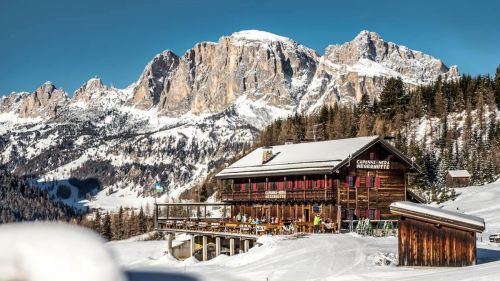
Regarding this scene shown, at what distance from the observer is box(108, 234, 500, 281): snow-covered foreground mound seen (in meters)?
21.8

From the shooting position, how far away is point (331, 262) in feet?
91.2

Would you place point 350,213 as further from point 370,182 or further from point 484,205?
point 484,205

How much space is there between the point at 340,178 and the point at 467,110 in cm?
8668

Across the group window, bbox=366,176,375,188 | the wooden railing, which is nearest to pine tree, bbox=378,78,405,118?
the wooden railing

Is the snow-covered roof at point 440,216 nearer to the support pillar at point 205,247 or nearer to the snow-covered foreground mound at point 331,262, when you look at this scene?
the snow-covered foreground mound at point 331,262

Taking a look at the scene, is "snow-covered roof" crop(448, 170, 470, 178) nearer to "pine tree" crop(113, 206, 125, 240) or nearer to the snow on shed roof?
the snow on shed roof

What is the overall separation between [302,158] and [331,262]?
24.9m

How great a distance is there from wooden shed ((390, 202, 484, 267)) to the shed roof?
20769 millimetres

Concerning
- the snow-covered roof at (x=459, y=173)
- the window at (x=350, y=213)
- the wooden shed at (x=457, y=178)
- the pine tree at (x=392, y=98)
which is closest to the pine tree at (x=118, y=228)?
the pine tree at (x=392, y=98)

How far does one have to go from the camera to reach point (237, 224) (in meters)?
47.0

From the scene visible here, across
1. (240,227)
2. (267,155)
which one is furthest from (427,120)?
(240,227)

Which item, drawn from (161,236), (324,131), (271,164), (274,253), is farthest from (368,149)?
(324,131)

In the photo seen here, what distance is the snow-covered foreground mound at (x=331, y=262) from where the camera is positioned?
21781mm

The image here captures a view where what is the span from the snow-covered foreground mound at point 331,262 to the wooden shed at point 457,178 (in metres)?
53.9
